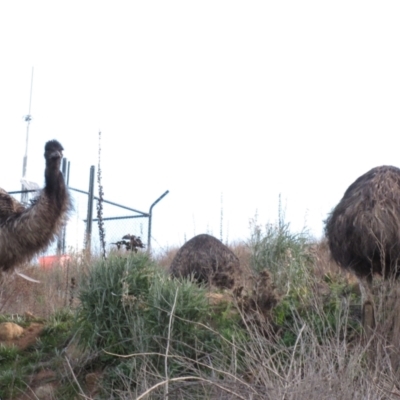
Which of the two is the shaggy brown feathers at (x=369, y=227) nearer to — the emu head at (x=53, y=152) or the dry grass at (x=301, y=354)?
the dry grass at (x=301, y=354)

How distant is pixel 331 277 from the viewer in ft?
34.2

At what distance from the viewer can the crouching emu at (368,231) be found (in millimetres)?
7820

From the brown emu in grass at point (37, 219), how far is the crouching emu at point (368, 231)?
2.96 m

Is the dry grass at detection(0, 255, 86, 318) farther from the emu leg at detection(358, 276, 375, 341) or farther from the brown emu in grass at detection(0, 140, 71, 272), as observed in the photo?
the emu leg at detection(358, 276, 375, 341)

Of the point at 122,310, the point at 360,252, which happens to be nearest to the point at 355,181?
the point at 360,252

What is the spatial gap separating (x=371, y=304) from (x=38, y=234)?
3.55 metres

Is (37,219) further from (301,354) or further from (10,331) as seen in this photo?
(301,354)

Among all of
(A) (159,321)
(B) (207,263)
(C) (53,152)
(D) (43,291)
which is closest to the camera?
(A) (159,321)

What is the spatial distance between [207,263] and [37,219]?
2.31 metres

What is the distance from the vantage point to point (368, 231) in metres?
7.82

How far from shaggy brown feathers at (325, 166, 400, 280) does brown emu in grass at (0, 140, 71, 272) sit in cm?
297

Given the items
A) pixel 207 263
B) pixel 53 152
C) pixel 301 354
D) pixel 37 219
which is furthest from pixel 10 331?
pixel 301 354

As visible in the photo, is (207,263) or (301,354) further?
(207,263)

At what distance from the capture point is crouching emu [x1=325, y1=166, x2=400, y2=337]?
7.82m
